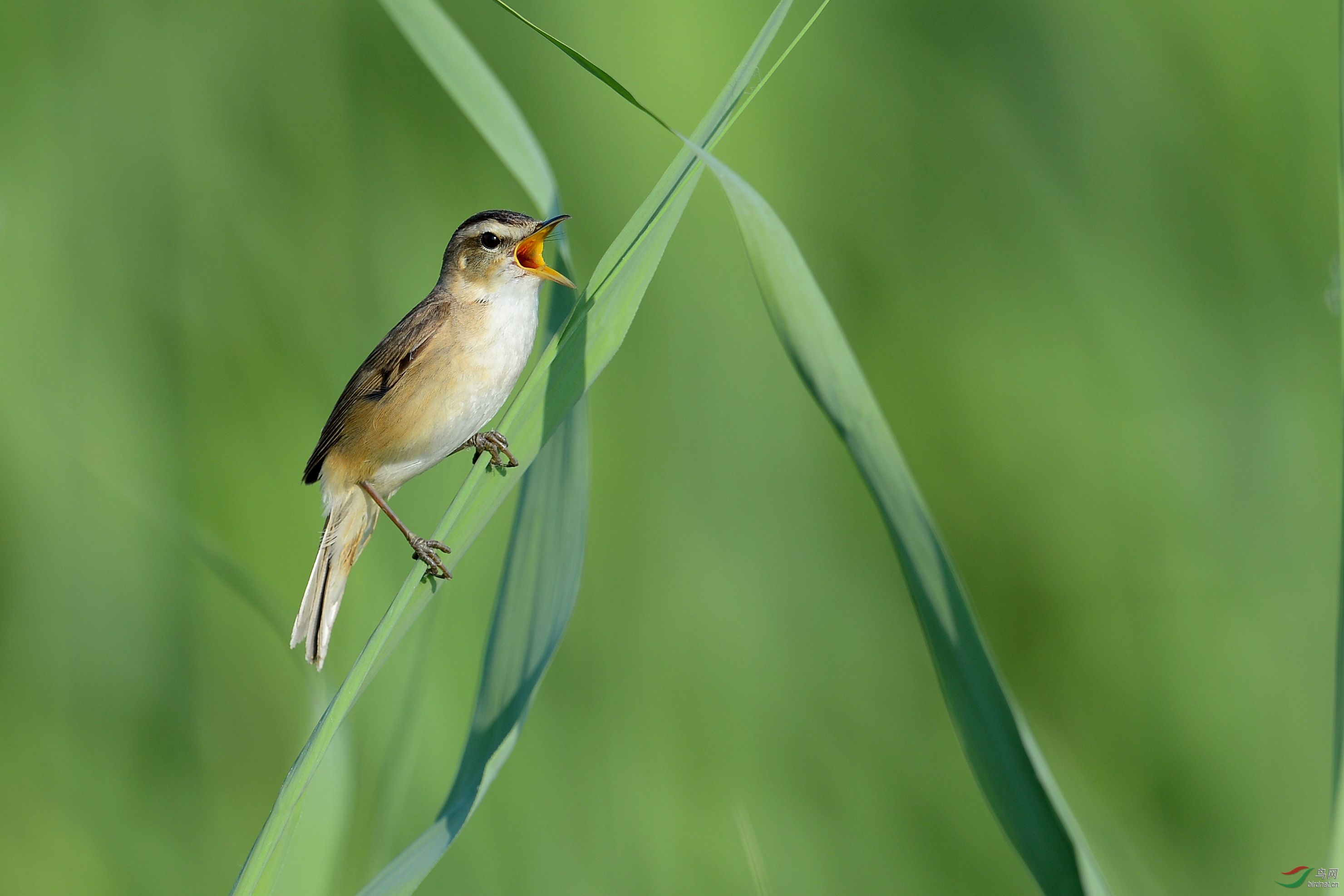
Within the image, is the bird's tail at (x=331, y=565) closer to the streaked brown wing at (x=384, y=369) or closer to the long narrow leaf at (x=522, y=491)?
the streaked brown wing at (x=384, y=369)

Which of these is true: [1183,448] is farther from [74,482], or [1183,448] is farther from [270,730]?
[74,482]

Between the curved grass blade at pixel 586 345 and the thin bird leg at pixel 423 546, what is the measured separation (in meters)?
0.04

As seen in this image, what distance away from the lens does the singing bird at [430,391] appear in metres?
2.12

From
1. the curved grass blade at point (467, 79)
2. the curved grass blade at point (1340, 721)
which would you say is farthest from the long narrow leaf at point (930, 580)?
the curved grass blade at point (467, 79)

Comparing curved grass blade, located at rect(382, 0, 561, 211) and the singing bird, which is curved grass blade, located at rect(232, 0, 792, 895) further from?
the singing bird

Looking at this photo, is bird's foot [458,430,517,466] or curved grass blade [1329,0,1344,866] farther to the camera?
bird's foot [458,430,517,466]

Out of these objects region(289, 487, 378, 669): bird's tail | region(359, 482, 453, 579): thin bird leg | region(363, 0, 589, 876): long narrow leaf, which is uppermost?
region(363, 0, 589, 876): long narrow leaf

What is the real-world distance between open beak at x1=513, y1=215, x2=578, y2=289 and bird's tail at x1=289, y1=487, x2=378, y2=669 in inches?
25.2

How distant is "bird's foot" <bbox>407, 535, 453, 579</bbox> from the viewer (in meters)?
1.48

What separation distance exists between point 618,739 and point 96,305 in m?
2.43

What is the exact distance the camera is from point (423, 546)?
1.83 m

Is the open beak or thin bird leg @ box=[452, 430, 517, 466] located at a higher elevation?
the open beak

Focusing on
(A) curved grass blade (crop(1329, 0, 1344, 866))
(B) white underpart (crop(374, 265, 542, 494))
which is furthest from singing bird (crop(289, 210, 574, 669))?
(A) curved grass blade (crop(1329, 0, 1344, 866))

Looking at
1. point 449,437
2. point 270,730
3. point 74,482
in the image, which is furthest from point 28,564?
point 449,437
